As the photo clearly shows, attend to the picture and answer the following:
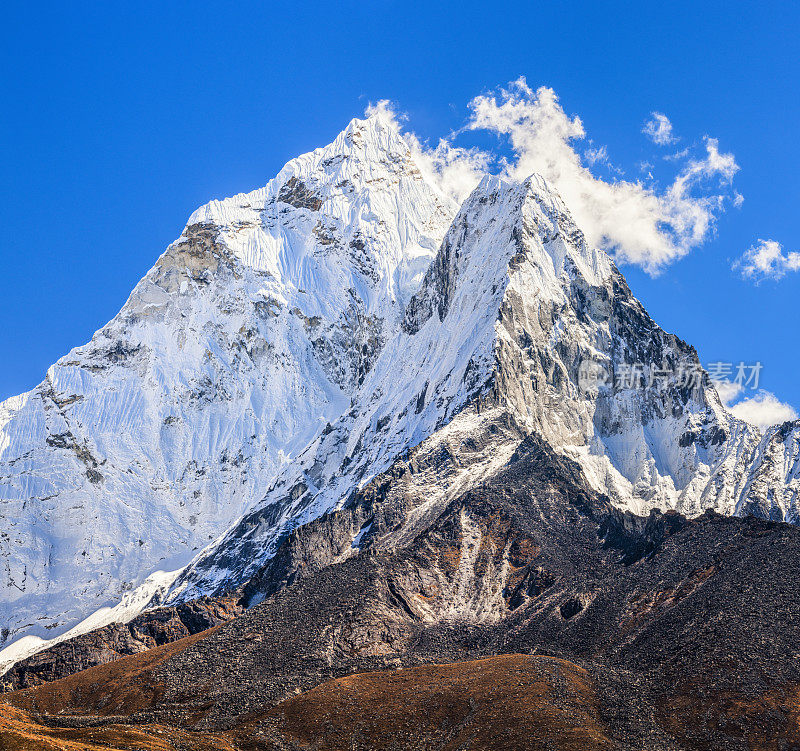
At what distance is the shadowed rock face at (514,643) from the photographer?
102688 millimetres

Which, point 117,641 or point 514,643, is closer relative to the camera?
point 514,643

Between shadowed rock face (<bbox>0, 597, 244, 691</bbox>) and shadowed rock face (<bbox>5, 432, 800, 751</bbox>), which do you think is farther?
shadowed rock face (<bbox>0, 597, 244, 691</bbox>)

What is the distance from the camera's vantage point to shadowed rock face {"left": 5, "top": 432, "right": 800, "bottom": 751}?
337 feet

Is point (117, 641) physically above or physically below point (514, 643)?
above

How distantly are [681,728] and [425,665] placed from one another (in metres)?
34.6

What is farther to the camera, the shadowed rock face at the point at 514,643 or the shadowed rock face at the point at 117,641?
the shadowed rock face at the point at 117,641

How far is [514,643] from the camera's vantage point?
137125mm

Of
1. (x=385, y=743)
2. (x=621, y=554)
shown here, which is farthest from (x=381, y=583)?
(x=385, y=743)

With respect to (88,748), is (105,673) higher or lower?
higher

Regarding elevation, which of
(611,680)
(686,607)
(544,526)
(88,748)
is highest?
(544,526)

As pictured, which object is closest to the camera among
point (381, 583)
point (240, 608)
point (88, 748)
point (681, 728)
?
point (88, 748)

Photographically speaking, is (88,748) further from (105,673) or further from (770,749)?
(770,749)

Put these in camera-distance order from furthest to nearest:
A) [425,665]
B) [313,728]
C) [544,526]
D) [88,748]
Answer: [544,526] → [425,665] → [313,728] → [88,748]

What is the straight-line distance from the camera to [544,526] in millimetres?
174125
